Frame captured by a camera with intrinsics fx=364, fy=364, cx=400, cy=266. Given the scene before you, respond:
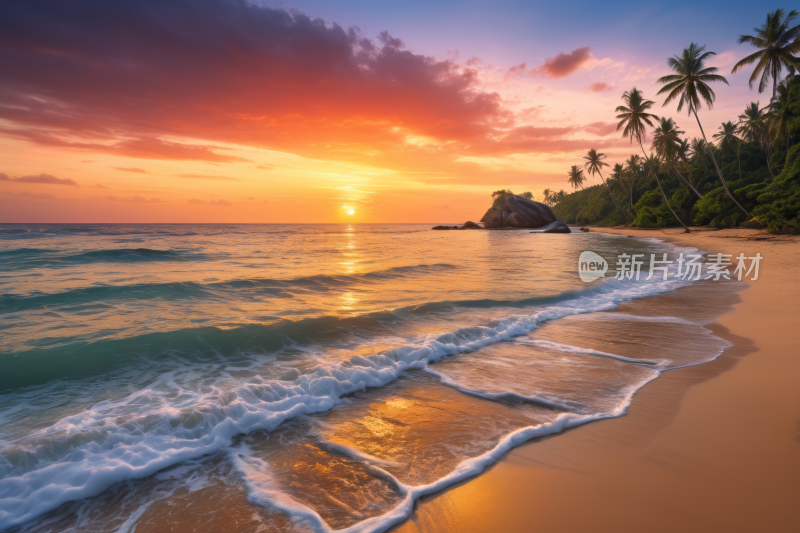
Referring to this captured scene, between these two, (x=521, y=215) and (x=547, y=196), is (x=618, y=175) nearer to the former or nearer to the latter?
(x=521, y=215)

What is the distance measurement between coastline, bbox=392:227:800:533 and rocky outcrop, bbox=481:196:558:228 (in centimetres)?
6633

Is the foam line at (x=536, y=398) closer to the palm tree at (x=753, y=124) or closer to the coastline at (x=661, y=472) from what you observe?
the coastline at (x=661, y=472)

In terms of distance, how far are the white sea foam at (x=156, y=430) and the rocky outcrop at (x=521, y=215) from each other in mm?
66915

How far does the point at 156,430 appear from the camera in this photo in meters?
3.52

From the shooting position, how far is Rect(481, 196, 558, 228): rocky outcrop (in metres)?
67.1

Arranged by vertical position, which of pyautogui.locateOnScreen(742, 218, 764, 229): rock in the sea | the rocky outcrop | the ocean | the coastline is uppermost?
the rocky outcrop

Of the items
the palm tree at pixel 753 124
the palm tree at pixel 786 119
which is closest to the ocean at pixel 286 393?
the palm tree at pixel 786 119

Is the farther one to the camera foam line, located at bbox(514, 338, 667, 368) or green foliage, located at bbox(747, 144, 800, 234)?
green foliage, located at bbox(747, 144, 800, 234)

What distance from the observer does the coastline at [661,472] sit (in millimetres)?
2383

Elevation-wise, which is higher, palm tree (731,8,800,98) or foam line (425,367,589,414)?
palm tree (731,8,800,98)

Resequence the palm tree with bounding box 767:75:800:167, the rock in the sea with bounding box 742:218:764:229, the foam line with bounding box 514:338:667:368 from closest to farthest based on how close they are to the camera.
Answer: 1. the foam line with bounding box 514:338:667:368
2. the palm tree with bounding box 767:75:800:167
3. the rock in the sea with bounding box 742:218:764:229

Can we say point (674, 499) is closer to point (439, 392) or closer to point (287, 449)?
point (439, 392)

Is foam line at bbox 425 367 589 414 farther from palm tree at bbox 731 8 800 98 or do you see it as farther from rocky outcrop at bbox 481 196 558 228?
rocky outcrop at bbox 481 196 558 228

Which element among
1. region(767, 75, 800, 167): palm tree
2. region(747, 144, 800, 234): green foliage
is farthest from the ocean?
region(767, 75, 800, 167): palm tree
